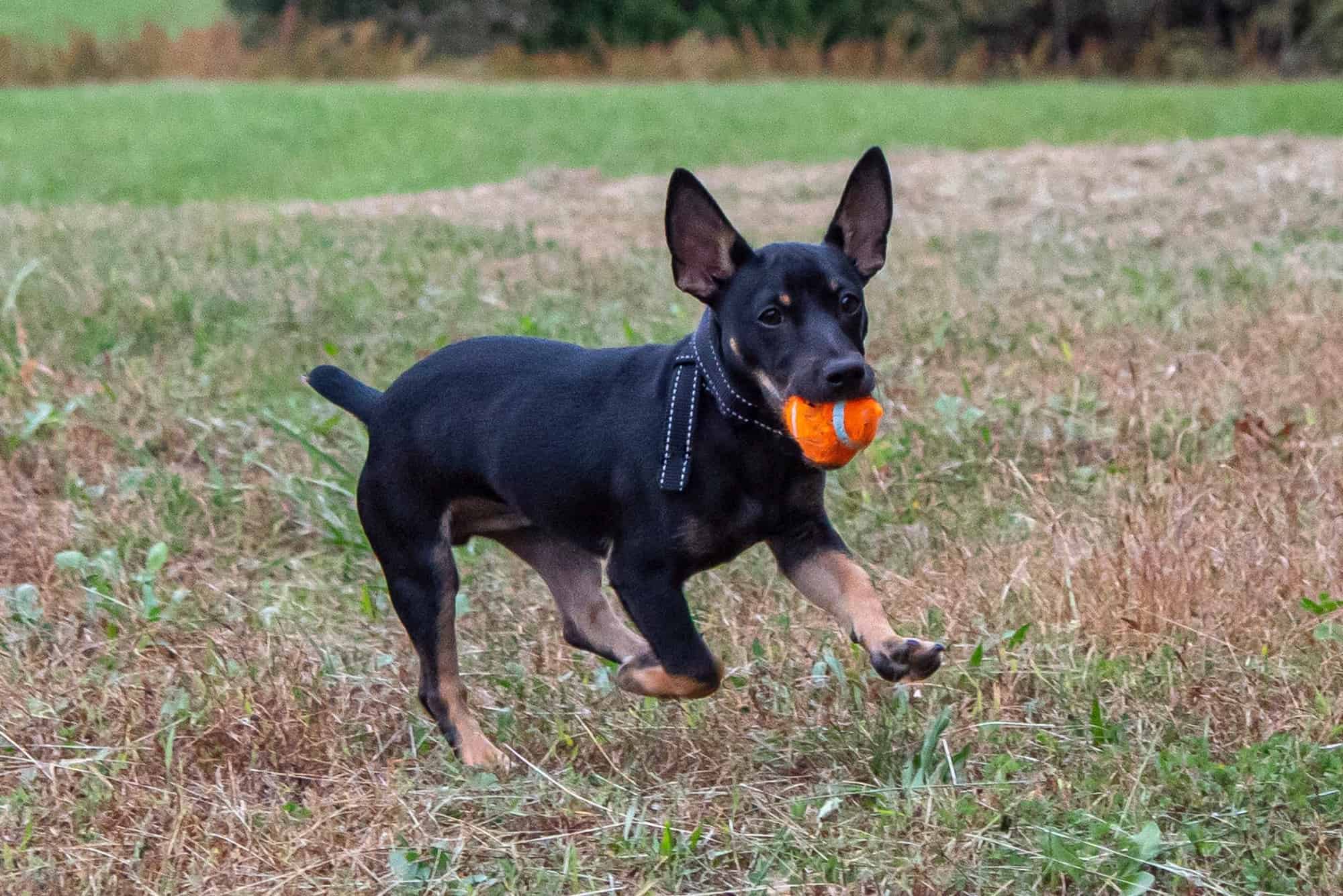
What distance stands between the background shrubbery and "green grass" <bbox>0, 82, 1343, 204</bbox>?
24.3 ft

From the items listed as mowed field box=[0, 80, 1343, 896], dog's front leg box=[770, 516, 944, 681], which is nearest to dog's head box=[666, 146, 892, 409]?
dog's front leg box=[770, 516, 944, 681]

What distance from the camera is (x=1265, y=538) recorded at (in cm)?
505

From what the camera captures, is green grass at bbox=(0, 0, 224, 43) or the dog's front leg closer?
the dog's front leg

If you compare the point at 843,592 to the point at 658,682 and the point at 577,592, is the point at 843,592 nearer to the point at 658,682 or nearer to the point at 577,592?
the point at 658,682

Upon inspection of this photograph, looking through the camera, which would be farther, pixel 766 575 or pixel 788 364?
pixel 766 575

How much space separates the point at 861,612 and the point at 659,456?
1.94 ft

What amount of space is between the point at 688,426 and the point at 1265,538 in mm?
2073

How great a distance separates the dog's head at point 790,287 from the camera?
12.1 ft

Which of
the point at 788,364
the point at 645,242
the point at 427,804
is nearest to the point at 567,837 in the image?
the point at 427,804

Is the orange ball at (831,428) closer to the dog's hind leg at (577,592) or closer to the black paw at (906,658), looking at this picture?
the black paw at (906,658)

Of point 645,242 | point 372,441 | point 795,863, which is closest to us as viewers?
point 795,863

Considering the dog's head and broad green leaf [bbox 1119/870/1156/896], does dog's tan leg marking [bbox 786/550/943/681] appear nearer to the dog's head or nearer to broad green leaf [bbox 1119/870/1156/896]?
the dog's head

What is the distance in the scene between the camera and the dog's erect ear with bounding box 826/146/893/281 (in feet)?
13.7

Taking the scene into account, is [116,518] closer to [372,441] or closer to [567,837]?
[372,441]
